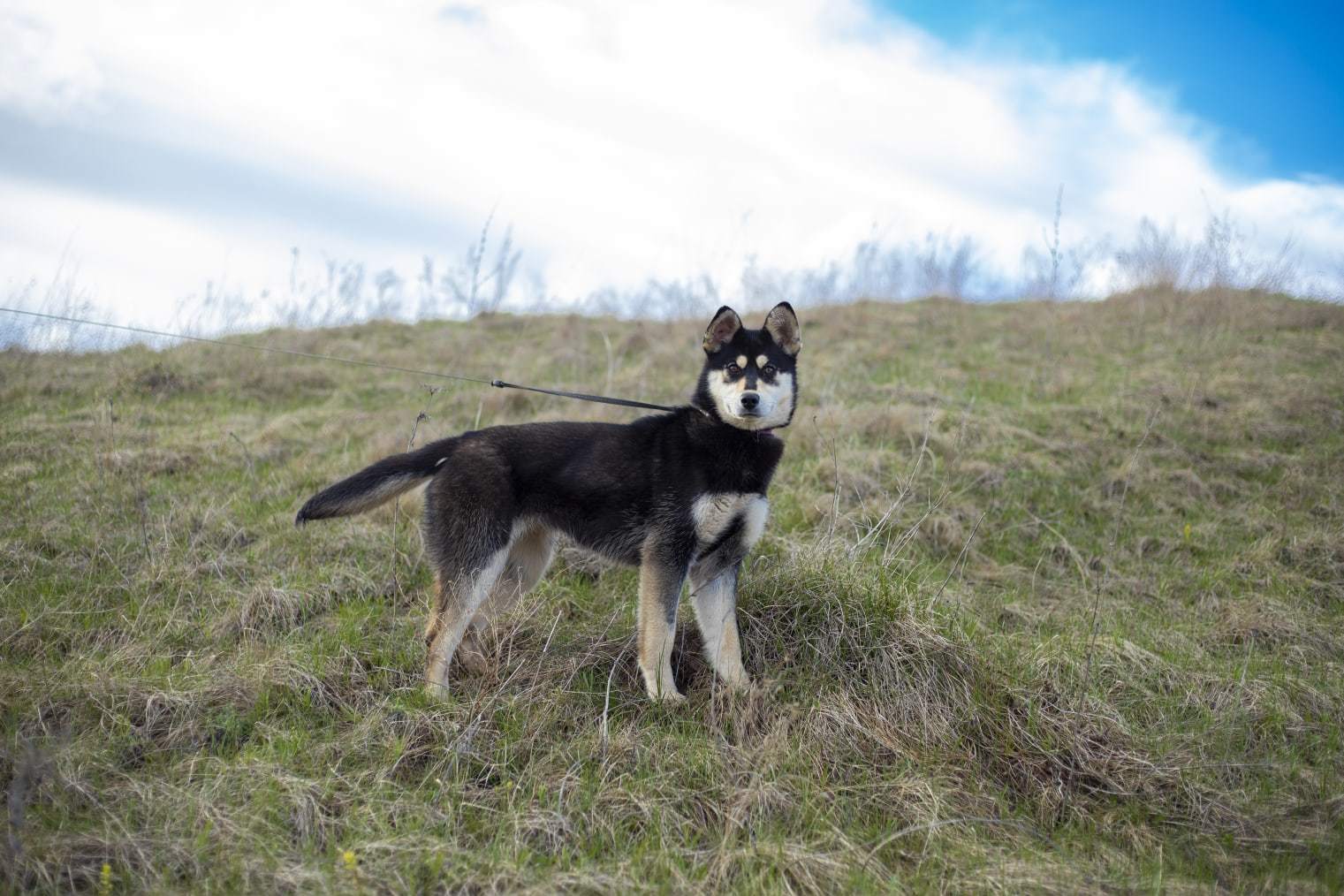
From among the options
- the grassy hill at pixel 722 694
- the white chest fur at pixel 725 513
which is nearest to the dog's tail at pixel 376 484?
the grassy hill at pixel 722 694

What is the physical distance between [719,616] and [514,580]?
46.1 inches

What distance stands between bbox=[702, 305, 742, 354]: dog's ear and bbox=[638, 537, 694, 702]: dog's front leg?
1050mm

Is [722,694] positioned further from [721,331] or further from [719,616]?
[721,331]

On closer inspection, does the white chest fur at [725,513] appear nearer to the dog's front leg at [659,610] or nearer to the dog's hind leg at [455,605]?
the dog's front leg at [659,610]

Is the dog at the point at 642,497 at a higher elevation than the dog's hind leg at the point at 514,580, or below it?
higher

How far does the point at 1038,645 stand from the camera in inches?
170

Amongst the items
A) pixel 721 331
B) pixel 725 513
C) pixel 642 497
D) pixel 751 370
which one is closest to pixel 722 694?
pixel 725 513

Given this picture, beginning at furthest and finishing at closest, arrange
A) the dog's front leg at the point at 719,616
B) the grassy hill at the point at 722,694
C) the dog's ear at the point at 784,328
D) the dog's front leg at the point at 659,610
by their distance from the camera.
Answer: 1. the dog's ear at the point at 784,328
2. the dog's front leg at the point at 719,616
3. the dog's front leg at the point at 659,610
4. the grassy hill at the point at 722,694

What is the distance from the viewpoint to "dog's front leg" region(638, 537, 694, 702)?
3918 mm

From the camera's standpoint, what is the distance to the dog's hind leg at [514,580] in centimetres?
427

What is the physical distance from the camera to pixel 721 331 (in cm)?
432

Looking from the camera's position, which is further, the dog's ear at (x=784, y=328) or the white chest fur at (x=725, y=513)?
the dog's ear at (x=784, y=328)

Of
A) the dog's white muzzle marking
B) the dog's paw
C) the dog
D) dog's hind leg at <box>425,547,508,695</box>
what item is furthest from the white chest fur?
the dog's paw

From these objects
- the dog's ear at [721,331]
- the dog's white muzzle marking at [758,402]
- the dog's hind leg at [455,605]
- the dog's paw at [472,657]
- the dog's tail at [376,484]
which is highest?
the dog's ear at [721,331]
